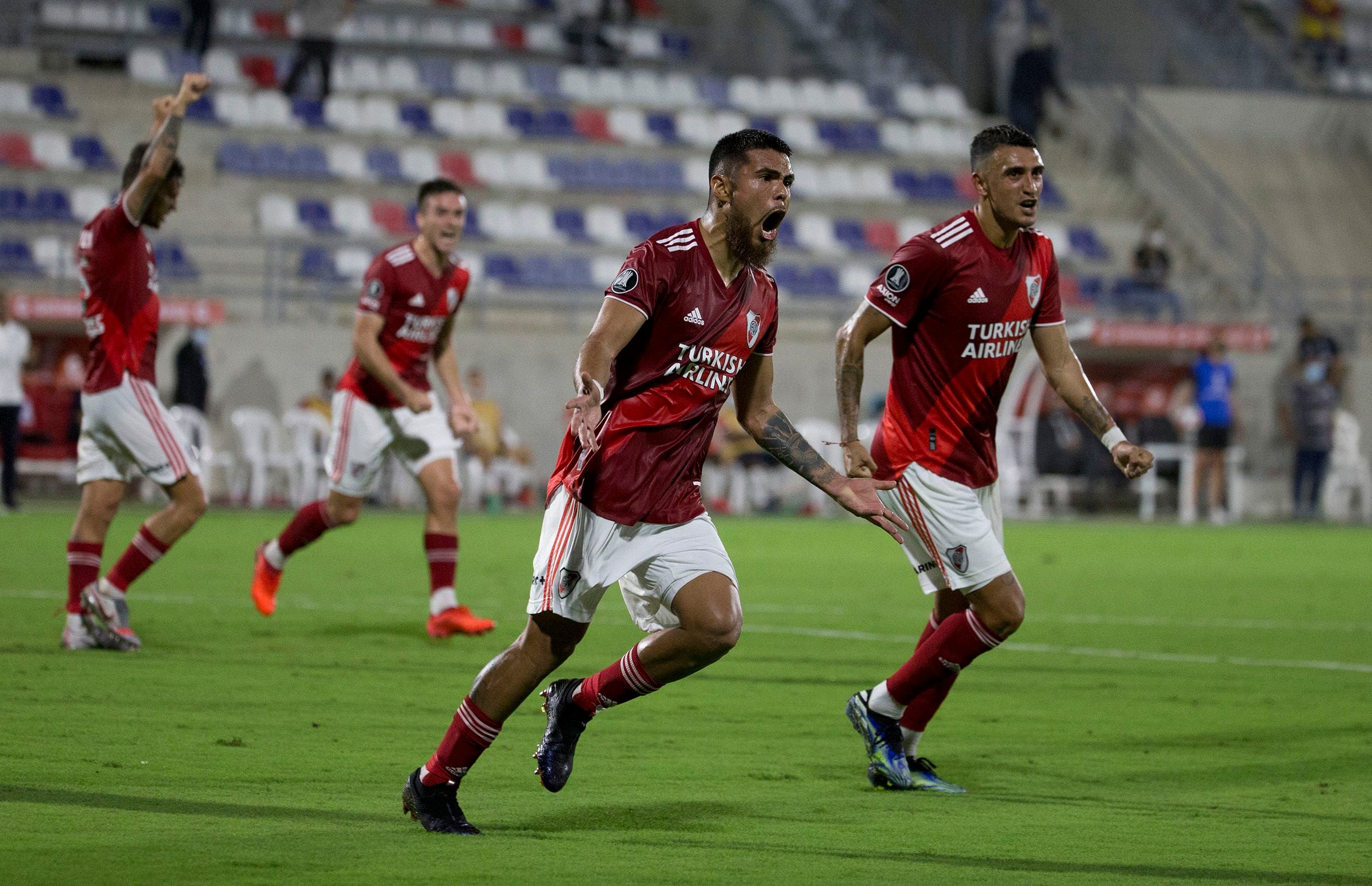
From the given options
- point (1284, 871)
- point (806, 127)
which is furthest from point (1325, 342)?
point (1284, 871)

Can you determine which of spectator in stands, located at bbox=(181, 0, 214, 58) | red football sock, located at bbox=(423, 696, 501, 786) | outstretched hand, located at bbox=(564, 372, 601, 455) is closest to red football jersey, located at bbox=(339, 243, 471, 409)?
red football sock, located at bbox=(423, 696, 501, 786)

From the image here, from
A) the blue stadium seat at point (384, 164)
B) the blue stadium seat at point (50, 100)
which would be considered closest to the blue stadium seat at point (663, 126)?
the blue stadium seat at point (384, 164)

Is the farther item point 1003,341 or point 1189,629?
point 1189,629

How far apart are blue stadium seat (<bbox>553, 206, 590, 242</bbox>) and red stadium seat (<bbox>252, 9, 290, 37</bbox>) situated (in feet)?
22.2

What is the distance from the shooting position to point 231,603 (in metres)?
11.4

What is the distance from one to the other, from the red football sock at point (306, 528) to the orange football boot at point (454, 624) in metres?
0.88

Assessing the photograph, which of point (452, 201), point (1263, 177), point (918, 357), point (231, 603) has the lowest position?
point (231, 603)

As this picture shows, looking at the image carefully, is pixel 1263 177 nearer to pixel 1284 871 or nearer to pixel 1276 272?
pixel 1276 272

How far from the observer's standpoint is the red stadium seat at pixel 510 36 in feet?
108

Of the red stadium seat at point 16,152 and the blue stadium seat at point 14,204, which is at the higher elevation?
the red stadium seat at point 16,152

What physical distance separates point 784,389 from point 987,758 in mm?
19598

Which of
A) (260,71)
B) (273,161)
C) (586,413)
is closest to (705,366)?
(586,413)

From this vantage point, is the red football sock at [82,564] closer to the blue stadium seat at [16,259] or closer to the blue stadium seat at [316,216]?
the blue stadium seat at [16,259]

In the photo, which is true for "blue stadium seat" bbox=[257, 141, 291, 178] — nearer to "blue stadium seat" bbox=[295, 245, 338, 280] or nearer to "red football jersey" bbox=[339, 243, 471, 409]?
"blue stadium seat" bbox=[295, 245, 338, 280]
